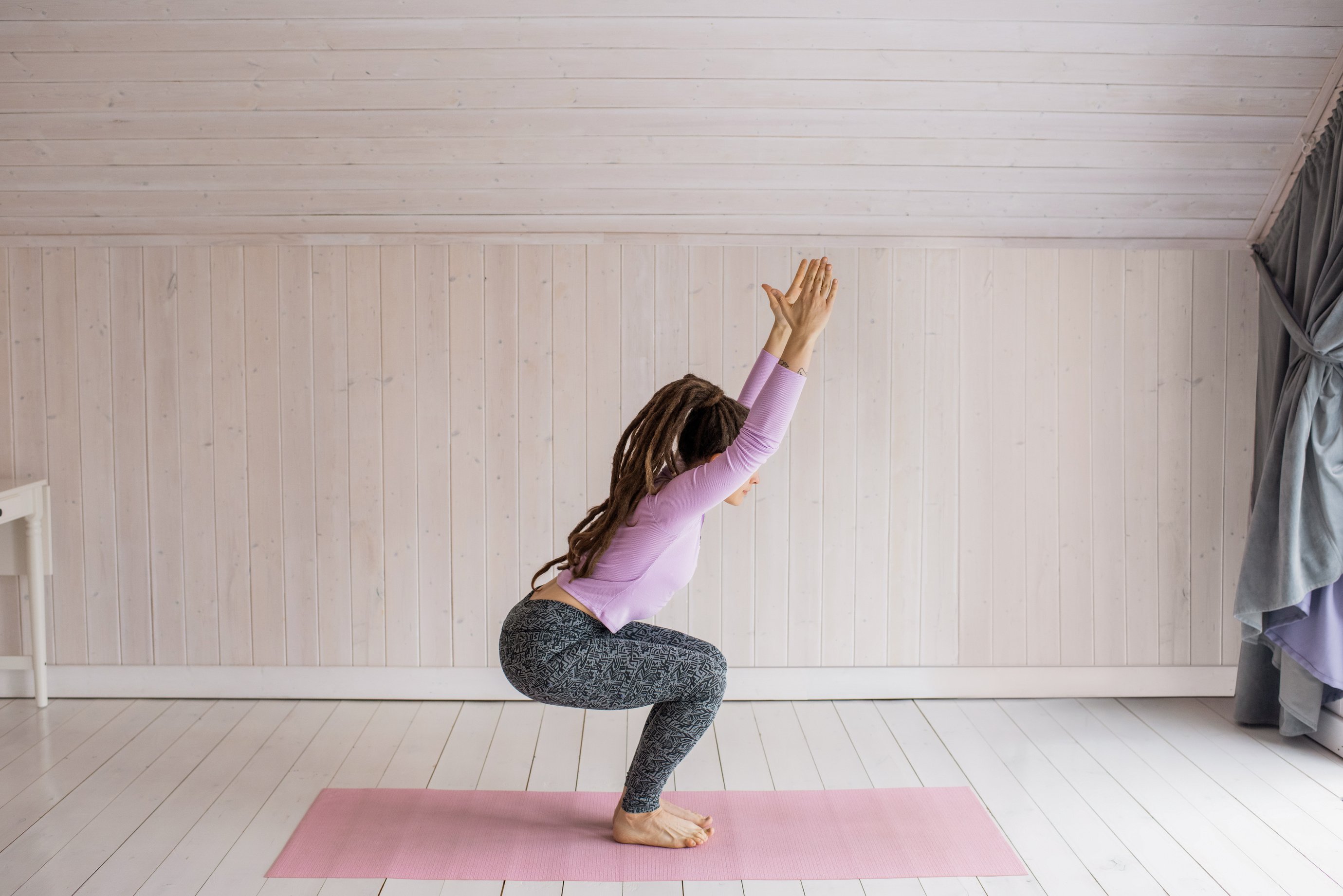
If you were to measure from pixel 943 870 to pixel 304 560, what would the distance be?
215 centimetres

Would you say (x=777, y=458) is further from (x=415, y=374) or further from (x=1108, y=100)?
(x=1108, y=100)

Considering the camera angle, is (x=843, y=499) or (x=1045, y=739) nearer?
(x=1045, y=739)

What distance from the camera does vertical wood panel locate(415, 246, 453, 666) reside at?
10.6ft

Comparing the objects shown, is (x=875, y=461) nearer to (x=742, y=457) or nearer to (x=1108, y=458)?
(x=1108, y=458)

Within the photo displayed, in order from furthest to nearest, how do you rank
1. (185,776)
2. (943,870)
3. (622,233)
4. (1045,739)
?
(622,233), (1045,739), (185,776), (943,870)

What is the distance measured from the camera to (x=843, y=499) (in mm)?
3283

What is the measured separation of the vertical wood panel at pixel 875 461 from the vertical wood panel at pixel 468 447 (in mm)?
1175

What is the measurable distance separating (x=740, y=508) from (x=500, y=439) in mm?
802

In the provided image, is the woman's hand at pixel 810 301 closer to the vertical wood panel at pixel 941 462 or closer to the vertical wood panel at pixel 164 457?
the vertical wood panel at pixel 941 462

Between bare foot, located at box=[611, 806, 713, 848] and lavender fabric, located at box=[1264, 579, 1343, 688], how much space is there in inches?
71.4

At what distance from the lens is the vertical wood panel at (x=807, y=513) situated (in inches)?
128

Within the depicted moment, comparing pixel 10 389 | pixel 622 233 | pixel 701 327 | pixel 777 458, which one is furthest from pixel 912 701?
pixel 10 389

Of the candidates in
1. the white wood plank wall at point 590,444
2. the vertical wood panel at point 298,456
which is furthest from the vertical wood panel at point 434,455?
the vertical wood panel at point 298,456

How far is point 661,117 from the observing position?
2814 mm
